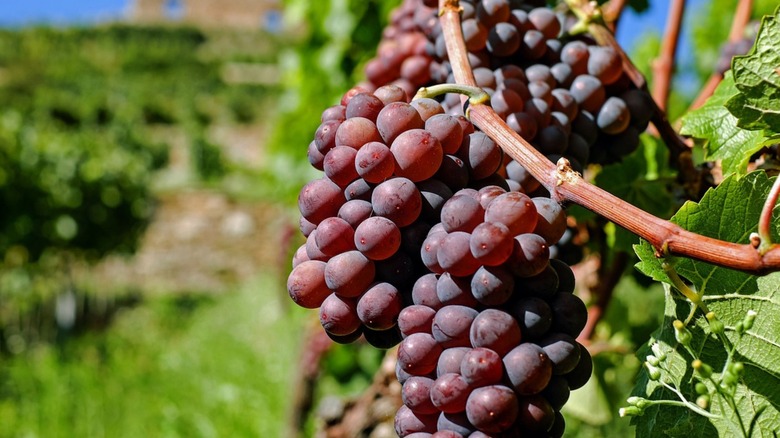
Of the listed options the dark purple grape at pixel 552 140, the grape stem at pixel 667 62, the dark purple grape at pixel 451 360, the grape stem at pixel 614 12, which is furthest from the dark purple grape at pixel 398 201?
the grape stem at pixel 667 62

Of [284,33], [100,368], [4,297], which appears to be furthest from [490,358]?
[284,33]

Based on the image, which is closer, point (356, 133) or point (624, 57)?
point (356, 133)

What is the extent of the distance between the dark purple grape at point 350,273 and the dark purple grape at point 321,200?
5 cm

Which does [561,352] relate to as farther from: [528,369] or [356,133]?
[356,133]

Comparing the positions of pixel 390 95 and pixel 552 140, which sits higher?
pixel 390 95

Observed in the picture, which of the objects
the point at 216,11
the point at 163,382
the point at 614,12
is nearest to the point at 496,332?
the point at 614,12

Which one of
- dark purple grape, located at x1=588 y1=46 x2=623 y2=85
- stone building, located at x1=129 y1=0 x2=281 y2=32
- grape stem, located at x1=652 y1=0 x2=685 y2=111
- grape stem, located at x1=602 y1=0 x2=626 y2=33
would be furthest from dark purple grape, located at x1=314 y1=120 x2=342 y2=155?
stone building, located at x1=129 y1=0 x2=281 y2=32

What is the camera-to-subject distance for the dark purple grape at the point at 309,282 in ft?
1.98

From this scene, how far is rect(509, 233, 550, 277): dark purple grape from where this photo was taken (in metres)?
0.52

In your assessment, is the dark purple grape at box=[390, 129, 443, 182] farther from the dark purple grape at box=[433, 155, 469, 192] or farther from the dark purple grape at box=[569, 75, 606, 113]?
the dark purple grape at box=[569, 75, 606, 113]

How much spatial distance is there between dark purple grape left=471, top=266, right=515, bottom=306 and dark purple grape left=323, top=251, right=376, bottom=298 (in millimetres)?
88

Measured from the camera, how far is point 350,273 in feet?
1.86

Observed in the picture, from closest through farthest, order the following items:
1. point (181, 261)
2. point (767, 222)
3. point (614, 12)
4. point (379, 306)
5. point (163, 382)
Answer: point (767, 222) < point (379, 306) < point (614, 12) < point (163, 382) < point (181, 261)

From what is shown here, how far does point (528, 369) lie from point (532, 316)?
0.13 feet
